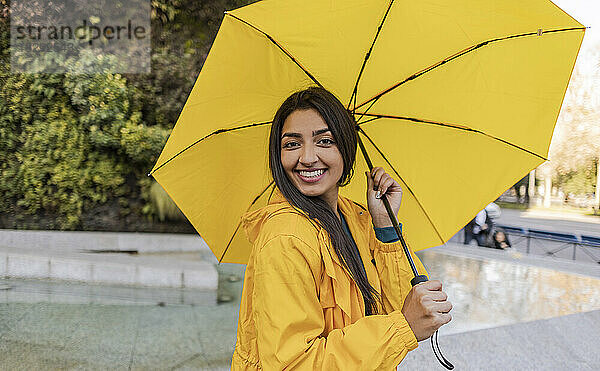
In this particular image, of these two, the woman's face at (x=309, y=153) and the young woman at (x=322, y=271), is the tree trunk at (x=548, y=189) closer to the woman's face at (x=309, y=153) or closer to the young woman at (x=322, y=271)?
the young woman at (x=322, y=271)

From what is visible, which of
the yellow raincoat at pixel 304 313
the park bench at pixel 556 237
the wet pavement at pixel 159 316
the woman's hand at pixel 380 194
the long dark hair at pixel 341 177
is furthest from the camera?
the park bench at pixel 556 237

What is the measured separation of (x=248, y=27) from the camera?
1.65 meters

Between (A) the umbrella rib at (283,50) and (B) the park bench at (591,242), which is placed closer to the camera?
(A) the umbrella rib at (283,50)

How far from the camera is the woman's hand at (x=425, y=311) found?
4.40 ft

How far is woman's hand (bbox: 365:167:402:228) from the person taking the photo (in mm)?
1799

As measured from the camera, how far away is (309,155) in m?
1.54

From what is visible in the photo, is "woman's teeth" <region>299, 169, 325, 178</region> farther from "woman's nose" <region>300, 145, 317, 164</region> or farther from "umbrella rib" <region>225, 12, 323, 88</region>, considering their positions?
"umbrella rib" <region>225, 12, 323, 88</region>

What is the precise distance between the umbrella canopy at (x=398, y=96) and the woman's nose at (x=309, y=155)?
0.35m

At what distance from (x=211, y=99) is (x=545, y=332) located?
4.43 metres

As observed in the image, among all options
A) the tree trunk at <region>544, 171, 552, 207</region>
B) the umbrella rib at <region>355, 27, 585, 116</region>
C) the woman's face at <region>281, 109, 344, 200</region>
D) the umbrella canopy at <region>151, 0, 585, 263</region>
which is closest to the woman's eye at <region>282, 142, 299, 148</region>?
the woman's face at <region>281, 109, 344, 200</region>

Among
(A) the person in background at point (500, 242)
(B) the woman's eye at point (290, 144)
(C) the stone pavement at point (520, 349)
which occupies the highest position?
(B) the woman's eye at point (290, 144)

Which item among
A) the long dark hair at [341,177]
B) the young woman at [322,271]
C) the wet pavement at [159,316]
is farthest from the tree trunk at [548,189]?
the long dark hair at [341,177]

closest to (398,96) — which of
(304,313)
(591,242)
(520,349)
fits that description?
(304,313)

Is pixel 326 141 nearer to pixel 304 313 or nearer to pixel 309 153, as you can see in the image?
pixel 309 153
